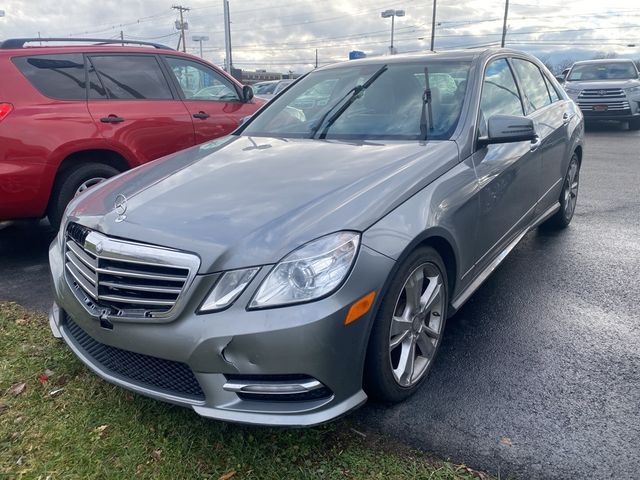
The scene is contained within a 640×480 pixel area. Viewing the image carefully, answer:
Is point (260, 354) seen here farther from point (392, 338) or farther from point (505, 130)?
point (505, 130)

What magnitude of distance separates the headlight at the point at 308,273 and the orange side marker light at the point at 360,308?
0.11 metres

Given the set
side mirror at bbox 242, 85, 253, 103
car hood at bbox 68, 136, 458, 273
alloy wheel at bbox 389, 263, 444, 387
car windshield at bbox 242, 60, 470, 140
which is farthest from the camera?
side mirror at bbox 242, 85, 253, 103

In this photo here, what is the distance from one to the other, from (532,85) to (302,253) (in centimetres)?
326

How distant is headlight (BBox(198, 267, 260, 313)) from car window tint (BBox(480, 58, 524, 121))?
202 cm

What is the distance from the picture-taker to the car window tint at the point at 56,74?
491 cm

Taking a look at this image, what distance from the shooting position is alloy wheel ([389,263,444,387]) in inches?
102

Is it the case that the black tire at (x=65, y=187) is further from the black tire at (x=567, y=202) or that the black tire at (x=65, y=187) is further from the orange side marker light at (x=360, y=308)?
the black tire at (x=567, y=202)

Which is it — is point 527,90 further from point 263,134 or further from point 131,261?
point 131,261

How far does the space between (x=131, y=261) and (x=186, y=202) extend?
43cm

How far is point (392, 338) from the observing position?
254 cm

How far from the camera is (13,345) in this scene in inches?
131

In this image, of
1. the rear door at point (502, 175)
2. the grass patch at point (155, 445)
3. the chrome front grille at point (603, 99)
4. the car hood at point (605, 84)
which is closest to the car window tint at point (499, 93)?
the rear door at point (502, 175)

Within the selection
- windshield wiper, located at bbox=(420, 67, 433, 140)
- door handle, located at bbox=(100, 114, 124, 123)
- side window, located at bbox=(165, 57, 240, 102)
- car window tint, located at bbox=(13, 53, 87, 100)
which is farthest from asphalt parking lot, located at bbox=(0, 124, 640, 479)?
side window, located at bbox=(165, 57, 240, 102)

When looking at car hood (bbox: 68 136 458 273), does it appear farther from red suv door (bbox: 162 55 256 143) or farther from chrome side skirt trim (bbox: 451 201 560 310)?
red suv door (bbox: 162 55 256 143)
